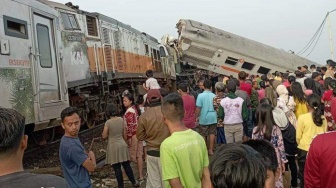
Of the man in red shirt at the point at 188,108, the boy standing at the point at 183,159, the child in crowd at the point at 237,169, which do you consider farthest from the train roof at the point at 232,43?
the child in crowd at the point at 237,169

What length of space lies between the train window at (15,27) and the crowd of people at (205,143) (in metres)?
2.30

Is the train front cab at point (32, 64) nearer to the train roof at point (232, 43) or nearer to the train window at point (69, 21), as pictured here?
the train window at point (69, 21)

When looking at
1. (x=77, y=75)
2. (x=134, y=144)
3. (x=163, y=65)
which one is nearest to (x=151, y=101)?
(x=134, y=144)

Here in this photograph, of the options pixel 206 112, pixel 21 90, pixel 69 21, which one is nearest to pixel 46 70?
pixel 21 90

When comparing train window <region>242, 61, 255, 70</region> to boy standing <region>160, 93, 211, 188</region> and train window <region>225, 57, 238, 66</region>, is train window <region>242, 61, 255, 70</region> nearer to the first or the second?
train window <region>225, 57, 238, 66</region>

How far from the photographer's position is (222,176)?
196 cm

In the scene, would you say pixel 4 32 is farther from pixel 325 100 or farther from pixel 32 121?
pixel 325 100

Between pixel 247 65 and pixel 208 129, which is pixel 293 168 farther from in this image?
pixel 247 65

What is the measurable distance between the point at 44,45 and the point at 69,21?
3.35 m

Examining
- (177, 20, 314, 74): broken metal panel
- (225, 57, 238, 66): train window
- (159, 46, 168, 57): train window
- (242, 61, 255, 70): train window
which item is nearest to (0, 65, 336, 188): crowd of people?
(177, 20, 314, 74): broken metal panel

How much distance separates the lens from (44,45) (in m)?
8.56

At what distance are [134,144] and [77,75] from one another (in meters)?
4.91

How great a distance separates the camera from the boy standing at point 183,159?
3.73 meters

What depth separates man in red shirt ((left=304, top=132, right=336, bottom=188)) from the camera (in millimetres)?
3162
